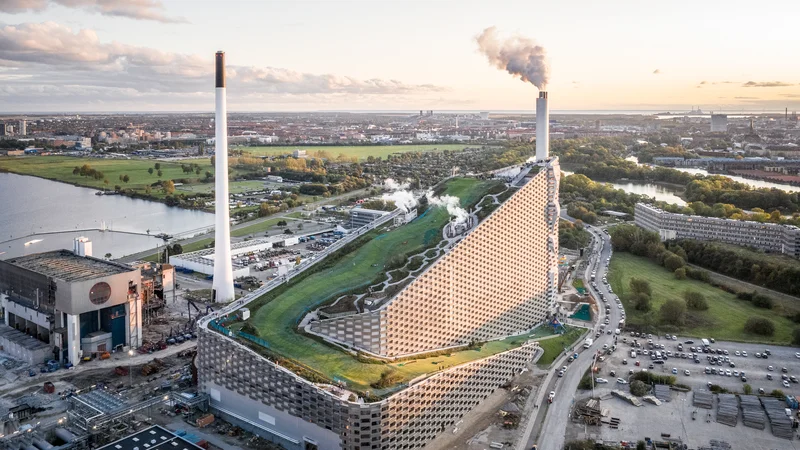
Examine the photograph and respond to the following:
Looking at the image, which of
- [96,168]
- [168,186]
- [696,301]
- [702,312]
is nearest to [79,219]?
[168,186]

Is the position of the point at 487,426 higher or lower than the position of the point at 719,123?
lower

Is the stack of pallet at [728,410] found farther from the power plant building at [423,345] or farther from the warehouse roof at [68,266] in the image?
the warehouse roof at [68,266]

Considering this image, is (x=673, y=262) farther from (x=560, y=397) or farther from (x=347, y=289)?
(x=347, y=289)

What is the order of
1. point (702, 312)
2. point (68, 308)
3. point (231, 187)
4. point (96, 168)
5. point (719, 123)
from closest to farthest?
point (68, 308) → point (702, 312) → point (231, 187) → point (96, 168) → point (719, 123)

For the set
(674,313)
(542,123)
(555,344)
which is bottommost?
(555,344)

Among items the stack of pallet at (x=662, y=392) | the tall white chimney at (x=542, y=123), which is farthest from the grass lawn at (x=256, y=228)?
the stack of pallet at (x=662, y=392)

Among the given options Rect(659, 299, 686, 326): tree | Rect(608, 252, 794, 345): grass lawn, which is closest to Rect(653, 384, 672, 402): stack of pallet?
Rect(608, 252, 794, 345): grass lawn
